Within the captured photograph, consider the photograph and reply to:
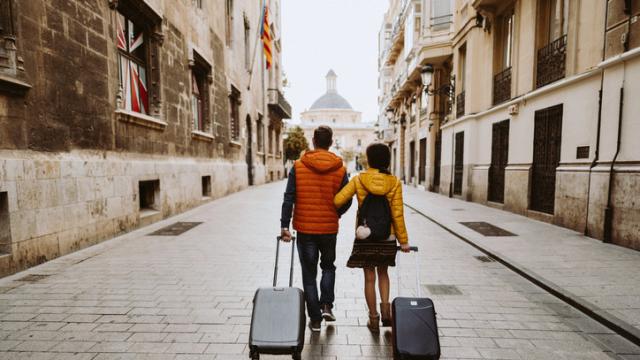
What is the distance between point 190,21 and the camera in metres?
11.6

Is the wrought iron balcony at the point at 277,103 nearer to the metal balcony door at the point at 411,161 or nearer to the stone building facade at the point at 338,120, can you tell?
the metal balcony door at the point at 411,161

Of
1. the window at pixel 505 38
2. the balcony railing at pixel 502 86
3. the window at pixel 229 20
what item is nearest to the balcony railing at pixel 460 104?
the balcony railing at pixel 502 86

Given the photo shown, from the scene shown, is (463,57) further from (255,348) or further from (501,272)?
(255,348)

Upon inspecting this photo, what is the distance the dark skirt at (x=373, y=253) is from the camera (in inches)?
120

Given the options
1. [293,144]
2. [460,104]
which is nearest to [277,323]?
[460,104]

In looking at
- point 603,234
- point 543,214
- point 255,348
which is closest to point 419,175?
point 543,214

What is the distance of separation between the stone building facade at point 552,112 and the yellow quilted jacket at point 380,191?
5.53m

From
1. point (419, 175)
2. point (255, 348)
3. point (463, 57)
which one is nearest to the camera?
point (255, 348)

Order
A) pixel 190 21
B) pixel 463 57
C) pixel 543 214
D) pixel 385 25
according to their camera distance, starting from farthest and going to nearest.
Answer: pixel 385 25 < pixel 463 57 < pixel 190 21 < pixel 543 214

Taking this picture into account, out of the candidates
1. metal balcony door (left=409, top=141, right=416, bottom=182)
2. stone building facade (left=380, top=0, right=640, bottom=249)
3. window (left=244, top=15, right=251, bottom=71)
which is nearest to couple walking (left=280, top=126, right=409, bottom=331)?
stone building facade (left=380, top=0, right=640, bottom=249)

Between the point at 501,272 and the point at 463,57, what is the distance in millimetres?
13190

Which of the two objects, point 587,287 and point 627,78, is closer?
point 587,287

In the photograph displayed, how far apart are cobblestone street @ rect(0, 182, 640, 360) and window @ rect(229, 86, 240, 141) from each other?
12314 millimetres

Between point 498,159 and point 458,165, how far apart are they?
10.7ft
